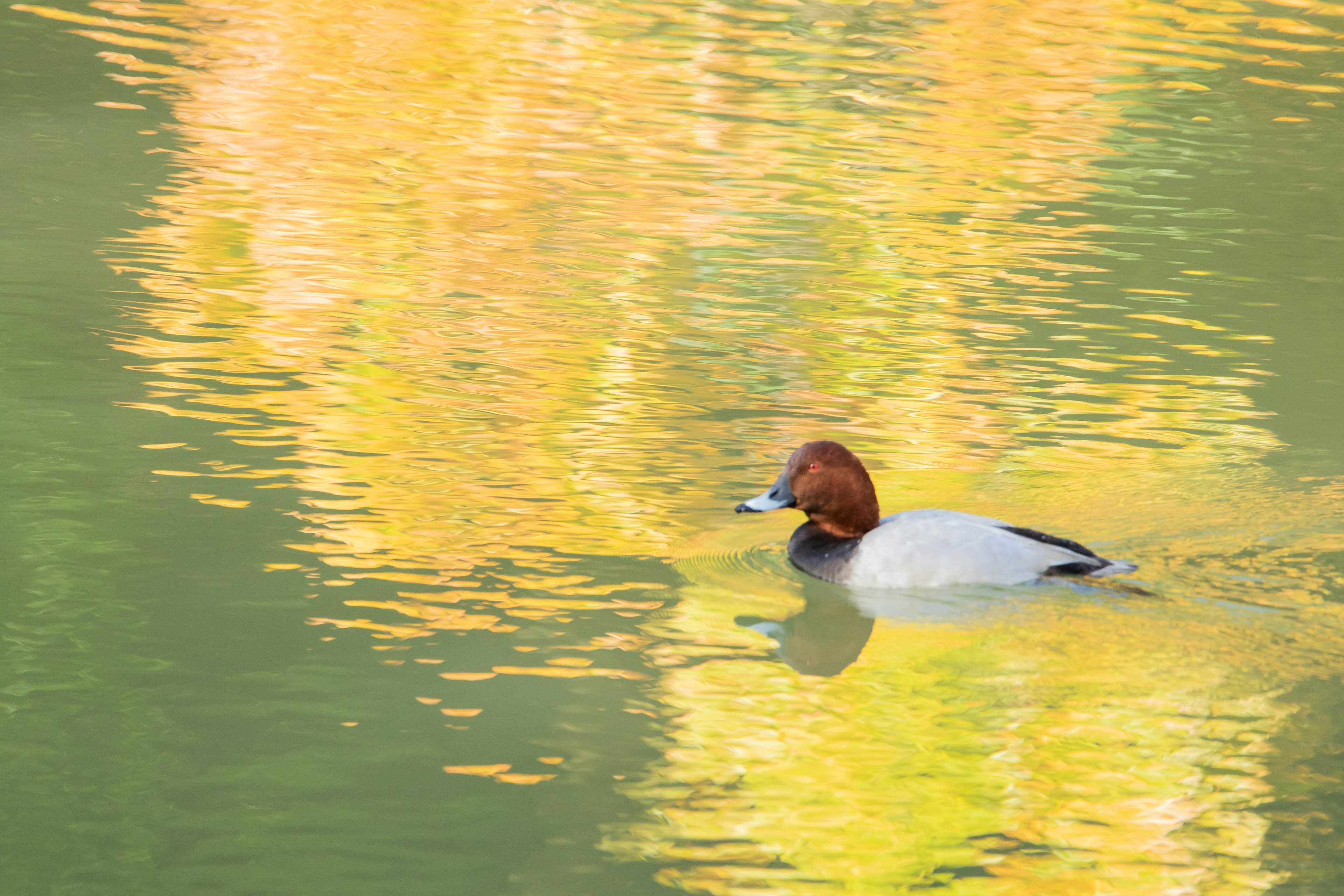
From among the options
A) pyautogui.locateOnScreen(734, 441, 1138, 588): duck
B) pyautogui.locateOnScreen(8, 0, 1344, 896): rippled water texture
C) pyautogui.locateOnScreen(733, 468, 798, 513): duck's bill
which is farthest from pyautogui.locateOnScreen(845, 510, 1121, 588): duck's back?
pyautogui.locateOnScreen(733, 468, 798, 513): duck's bill

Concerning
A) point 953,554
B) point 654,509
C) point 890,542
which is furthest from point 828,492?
point 654,509

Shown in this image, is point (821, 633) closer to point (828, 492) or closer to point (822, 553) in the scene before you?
point (822, 553)

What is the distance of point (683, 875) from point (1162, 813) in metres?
1.51

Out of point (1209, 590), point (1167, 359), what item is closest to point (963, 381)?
point (1167, 359)

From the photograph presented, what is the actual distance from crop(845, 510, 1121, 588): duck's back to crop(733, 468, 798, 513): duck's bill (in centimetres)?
36

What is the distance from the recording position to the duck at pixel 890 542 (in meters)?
6.65

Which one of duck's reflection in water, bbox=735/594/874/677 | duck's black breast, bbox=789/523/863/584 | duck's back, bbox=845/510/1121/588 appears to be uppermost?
duck's back, bbox=845/510/1121/588

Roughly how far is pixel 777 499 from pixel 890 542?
1.72 ft

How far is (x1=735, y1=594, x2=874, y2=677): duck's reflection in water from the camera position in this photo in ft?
20.4

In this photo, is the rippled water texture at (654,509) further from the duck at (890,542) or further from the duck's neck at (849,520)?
the duck's neck at (849,520)

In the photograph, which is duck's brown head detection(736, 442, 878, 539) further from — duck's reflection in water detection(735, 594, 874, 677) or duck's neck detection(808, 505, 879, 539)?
duck's reflection in water detection(735, 594, 874, 677)

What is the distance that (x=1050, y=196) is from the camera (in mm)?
14820

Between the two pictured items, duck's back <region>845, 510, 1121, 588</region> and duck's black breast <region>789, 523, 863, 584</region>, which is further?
duck's black breast <region>789, 523, 863, 584</region>

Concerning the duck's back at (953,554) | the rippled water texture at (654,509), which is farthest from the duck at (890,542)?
the rippled water texture at (654,509)
